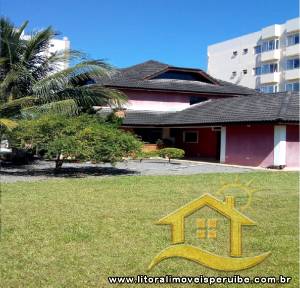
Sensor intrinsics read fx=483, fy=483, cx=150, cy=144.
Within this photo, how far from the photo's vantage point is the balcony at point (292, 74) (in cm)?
5522

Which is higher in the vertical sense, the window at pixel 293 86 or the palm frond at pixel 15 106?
the window at pixel 293 86

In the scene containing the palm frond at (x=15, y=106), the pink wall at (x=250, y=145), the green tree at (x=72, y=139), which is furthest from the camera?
the pink wall at (x=250, y=145)

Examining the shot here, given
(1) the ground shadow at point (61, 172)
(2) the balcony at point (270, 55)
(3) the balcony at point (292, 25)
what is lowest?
(1) the ground shadow at point (61, 172)

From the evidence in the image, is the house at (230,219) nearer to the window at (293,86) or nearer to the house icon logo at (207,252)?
the house icon logo at (207,252)

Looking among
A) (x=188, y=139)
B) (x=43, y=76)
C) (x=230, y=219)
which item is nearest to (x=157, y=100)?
(x=188, y=139)

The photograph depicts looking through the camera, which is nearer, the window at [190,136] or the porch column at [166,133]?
the window at [190,136]

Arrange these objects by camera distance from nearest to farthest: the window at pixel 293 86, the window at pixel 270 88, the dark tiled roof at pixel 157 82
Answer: the dark tiled roof at pixel 157 82
the window at pixel 293 86
the window at pixel 270 88

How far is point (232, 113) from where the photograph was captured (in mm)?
26797

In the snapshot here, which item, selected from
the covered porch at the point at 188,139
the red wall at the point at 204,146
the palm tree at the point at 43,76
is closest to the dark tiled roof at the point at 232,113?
the covered porch at the point at 188,139

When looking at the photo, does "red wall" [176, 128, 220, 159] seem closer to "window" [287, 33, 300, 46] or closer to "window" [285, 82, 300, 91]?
"window" [285, 82, 300, 91]

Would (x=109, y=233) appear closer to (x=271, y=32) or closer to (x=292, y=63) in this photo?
(x=292, y=63)

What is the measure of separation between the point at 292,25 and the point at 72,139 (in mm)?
46057

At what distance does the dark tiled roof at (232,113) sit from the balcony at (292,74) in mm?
25800

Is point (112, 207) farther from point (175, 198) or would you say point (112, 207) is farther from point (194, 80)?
point (194, 80)
